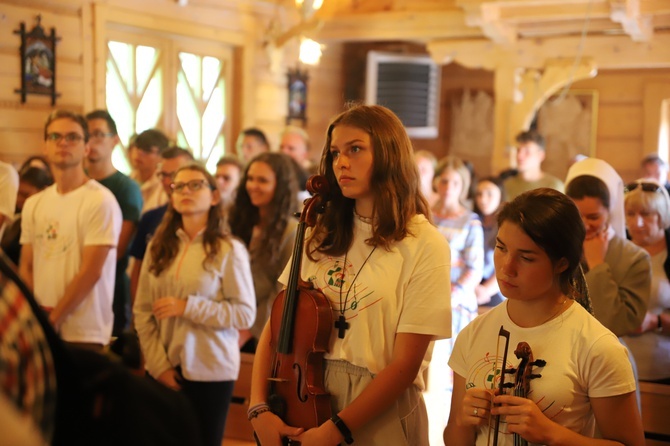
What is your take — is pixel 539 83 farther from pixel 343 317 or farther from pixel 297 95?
pixel 343 317

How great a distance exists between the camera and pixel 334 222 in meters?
2.01

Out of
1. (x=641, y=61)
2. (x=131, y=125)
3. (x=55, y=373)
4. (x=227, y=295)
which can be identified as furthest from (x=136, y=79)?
(x=55, y=373)

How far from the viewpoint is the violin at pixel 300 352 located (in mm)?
1857

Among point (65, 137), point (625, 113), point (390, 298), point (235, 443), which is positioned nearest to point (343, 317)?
point (390, 298)

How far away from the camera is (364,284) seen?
1.88 m

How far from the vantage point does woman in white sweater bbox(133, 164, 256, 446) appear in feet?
9.29

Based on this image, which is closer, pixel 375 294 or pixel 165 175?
pixel 375 294

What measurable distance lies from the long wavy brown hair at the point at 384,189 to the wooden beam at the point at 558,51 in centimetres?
515

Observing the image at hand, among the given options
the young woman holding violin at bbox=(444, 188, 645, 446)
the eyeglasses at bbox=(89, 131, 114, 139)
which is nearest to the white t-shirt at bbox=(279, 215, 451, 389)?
the young woman holding violin at bbox=(444, 188, 645, 446)

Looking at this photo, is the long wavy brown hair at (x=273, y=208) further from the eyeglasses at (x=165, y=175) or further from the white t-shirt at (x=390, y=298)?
the white t-shirt at (x=390, y=298)

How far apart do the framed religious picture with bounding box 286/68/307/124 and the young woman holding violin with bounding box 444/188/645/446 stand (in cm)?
603

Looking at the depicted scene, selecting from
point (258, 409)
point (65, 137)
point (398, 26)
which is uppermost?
point (398, 26)

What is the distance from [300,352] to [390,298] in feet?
0.83

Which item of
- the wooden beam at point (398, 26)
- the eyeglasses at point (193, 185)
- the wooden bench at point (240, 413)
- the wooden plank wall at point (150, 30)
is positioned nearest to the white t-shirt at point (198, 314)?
the eyeglasses at point (193, 185)
